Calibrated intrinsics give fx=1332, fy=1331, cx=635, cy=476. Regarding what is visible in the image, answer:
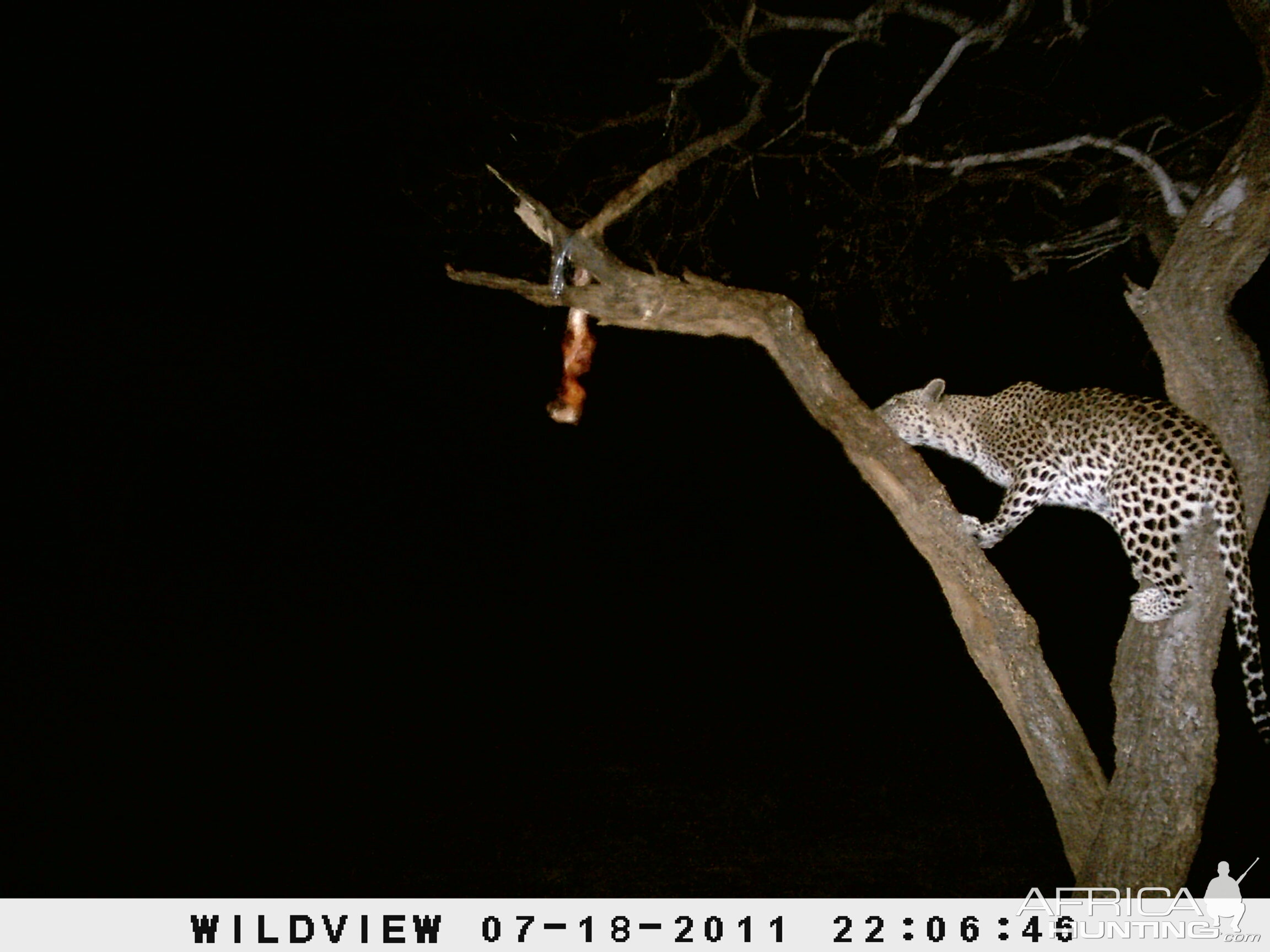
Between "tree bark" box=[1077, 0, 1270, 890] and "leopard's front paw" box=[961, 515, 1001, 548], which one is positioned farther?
"leopard's front paw" box=[961, 515, 1001, 548]

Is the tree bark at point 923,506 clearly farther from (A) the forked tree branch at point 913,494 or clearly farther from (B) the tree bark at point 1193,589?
(B) the tree bark at point 1193,589

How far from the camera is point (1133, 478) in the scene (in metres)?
4.78

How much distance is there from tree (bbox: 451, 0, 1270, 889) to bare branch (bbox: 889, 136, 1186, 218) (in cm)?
1

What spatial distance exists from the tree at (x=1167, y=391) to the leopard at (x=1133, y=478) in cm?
8

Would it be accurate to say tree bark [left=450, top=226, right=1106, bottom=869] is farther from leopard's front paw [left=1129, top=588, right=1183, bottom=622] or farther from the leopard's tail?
the leopard's tail

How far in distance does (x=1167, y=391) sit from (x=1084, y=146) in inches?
42.1

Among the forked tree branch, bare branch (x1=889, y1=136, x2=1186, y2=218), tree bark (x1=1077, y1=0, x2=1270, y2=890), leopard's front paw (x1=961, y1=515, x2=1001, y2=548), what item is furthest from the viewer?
leopard's front paw (x1=961, y1=515, x2=1001, y2=548)

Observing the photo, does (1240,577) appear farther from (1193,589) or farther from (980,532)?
(980,532)

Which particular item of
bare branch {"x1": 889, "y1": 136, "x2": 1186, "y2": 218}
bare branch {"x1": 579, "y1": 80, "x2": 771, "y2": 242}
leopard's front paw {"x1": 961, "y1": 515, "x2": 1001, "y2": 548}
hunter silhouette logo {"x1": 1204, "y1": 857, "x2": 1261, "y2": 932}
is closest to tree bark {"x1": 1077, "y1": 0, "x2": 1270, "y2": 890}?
hunter silhouette logo {"x1": 1204, "y1": 857, "x2": 1261, "y2": 932}

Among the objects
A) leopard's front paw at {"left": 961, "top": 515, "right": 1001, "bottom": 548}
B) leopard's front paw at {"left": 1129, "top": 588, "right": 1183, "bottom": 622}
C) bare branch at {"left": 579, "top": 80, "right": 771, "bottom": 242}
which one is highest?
bare branch at {"left": 579, "top": 80, "right": 771, "bottom": 242}

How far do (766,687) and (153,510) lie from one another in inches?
284

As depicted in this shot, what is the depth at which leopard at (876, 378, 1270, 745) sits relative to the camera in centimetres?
446
